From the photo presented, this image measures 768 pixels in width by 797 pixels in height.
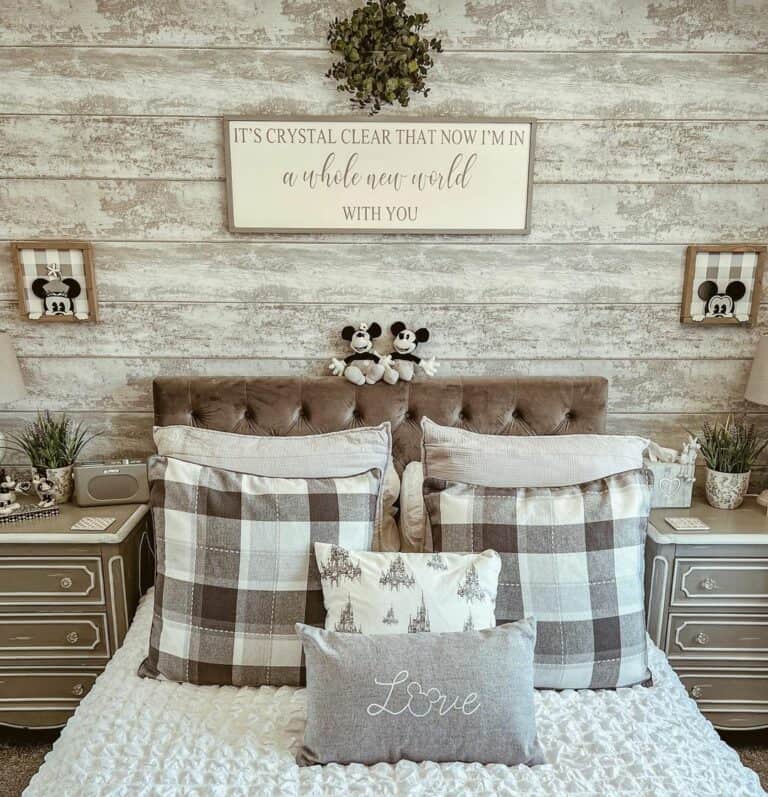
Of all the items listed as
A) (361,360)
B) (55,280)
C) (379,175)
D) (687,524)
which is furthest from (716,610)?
(55,280)

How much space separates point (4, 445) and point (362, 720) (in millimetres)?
1587

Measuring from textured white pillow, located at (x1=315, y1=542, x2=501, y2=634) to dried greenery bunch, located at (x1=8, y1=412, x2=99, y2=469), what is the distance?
1056 millimetres

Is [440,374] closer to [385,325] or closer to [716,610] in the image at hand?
[385,325]

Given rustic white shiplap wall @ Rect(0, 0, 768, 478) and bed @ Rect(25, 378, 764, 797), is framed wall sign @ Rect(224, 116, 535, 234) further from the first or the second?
bed @ Rect(25, 378, 764, 797)

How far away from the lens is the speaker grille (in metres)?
1.98

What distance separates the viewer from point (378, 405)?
2.02 m

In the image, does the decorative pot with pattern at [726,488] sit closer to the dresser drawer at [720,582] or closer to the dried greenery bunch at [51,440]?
the dresser drawer at [720,582]

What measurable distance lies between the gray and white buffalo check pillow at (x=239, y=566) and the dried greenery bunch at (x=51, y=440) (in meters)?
0.64

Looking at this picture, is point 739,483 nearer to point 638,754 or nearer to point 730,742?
point 730,742

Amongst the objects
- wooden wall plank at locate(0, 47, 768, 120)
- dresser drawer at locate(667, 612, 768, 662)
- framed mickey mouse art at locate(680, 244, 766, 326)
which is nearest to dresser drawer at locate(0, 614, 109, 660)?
wooden wall plank at locate(0, 47, 768, 120)

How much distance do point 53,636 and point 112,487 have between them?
17.6 inches

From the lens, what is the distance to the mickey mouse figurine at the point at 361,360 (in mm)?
2039

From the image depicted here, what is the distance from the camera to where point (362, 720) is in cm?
125

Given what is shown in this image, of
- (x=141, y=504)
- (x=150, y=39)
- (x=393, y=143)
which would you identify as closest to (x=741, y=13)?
(x=393, y=143)
